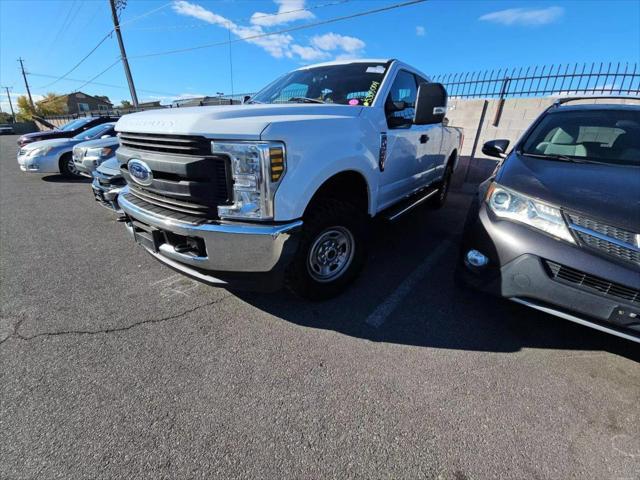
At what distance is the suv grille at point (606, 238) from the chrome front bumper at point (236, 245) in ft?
5.66

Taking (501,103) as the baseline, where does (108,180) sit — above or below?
below

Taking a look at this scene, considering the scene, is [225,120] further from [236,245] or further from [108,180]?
[108,180]

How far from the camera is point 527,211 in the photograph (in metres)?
2.11

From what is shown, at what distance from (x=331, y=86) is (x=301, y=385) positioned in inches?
110

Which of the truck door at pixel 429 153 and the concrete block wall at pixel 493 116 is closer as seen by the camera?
the truck door at pixel 429 153

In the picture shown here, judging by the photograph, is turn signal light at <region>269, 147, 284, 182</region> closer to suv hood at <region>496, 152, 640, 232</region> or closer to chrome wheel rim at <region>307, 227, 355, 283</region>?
chrome wheel rim at <region>307, 227, 355, 283</region>

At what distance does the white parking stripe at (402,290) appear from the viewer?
261 centimetres

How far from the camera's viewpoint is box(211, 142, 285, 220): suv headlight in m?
1.86

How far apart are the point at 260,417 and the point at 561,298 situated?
1920 millimetres

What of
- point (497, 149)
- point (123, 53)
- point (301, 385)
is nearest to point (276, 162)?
point (301, 385)

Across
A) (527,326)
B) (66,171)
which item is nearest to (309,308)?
(527,326)

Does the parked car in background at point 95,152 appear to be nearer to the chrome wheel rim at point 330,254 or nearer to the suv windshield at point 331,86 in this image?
the suv windshield at point 331,86

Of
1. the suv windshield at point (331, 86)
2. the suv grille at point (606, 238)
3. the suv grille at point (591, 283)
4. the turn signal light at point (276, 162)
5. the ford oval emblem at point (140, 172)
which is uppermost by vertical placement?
the suv windshield at point (331, 86)

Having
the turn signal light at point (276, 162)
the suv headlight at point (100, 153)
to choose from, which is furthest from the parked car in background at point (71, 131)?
the turn signal light at point (276, 162)
